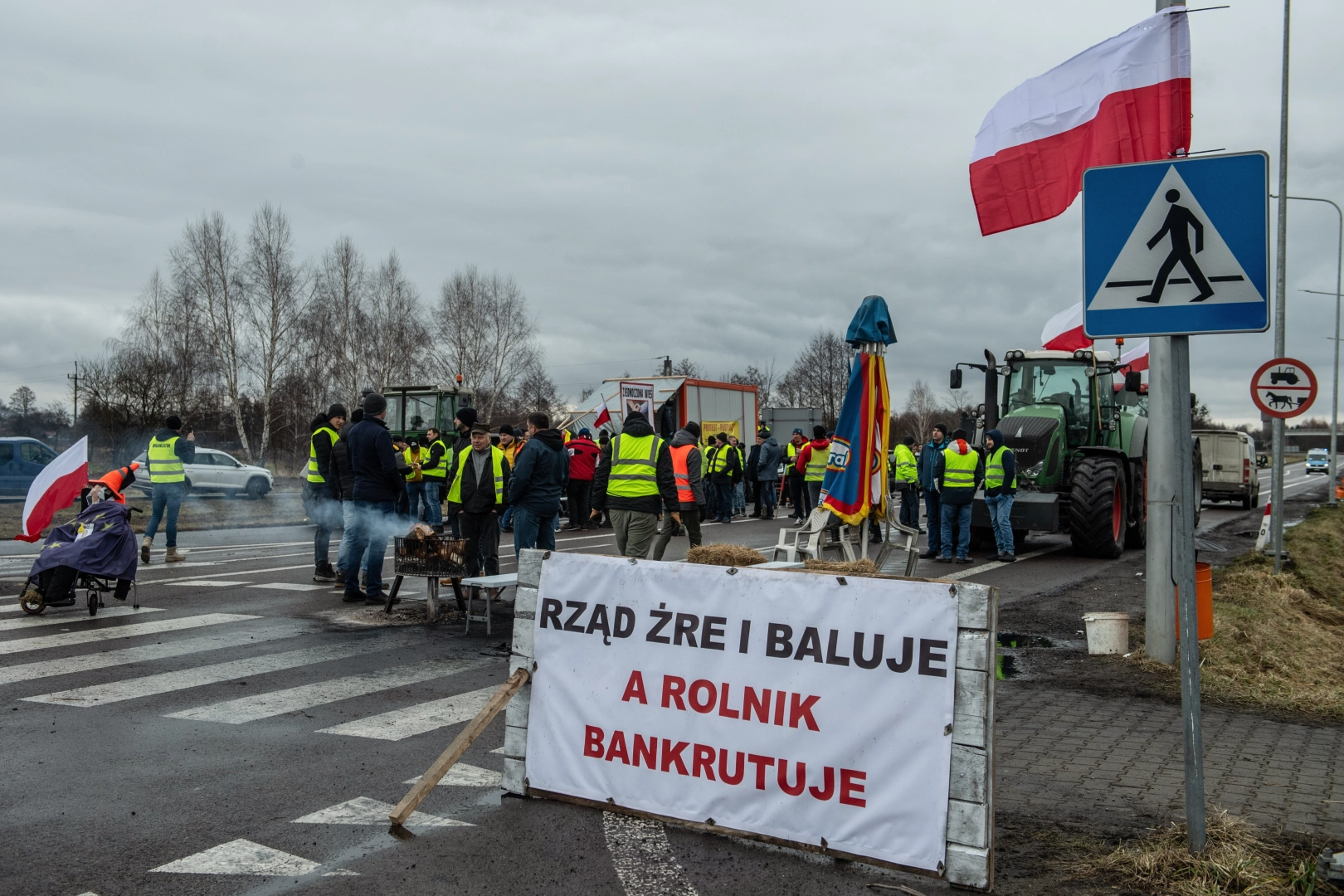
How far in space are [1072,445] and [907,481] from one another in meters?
3.38

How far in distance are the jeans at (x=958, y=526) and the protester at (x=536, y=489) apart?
672 centimetres

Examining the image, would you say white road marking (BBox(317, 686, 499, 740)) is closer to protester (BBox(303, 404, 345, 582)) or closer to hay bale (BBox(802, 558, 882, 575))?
hay bale (BBox(802, 558, 882, 575))

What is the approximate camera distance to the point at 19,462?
92.0 feet

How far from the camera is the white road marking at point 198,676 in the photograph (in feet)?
22.7

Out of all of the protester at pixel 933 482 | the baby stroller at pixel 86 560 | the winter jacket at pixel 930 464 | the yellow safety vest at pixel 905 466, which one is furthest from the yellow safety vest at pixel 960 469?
the baby stroller at pixel 86 560

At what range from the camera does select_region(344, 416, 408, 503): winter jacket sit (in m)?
10.9

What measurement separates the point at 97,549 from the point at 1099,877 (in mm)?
9181

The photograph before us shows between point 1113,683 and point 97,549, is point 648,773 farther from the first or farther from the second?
point 97,549

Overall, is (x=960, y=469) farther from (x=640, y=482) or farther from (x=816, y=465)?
(x=640, y=482)

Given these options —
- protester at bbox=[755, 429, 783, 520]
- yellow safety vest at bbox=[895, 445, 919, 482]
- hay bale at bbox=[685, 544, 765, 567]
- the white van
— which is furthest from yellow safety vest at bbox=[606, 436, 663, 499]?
the white van

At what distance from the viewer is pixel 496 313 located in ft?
210

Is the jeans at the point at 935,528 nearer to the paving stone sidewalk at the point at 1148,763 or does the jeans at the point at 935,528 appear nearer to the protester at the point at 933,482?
the protester at the point at 933,482

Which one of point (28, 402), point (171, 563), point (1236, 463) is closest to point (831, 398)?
point (1236, 463)

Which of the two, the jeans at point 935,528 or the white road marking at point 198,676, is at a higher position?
the jeans at point 935,528
